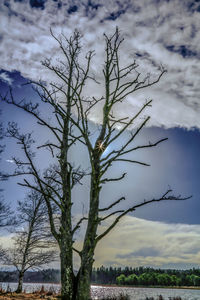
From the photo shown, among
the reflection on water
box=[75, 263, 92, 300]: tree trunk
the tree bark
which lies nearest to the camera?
box=[75, 263, 92, 300]: tree trunk

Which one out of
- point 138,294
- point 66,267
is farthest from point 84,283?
point 138,294

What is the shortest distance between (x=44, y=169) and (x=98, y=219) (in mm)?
10568

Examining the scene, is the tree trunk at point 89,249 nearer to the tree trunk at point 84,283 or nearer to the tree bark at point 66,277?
the tree trunk at point 84,283

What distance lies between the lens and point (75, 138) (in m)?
7.13

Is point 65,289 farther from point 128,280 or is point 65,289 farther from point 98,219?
point 128,280

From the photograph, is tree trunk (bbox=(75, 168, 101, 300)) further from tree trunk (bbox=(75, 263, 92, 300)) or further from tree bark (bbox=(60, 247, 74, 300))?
tree bark (bbox=(60, 247, 74, 300))

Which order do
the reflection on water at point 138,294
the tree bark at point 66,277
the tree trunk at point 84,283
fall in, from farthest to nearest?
the reflection on water at point 138,294
the tree bark at point 66,277
the tree trunk at point 84,283

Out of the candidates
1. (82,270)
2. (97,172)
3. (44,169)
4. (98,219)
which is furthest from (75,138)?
(44,169)

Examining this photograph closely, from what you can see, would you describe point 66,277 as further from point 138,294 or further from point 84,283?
point 138,294

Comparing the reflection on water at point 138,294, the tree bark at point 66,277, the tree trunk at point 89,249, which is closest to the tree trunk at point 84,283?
the tree trunk at point 89,249

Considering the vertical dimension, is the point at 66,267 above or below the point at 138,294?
above

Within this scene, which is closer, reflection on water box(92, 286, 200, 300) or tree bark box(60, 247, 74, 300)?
tree bark box(60, 247, 74, 300)

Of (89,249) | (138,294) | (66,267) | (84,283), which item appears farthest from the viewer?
(138,294)

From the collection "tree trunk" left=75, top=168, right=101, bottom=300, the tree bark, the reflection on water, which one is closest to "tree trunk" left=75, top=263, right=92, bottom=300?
→ "tree trunk" left=75, top=168, right=101, bottom=300
